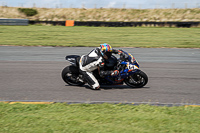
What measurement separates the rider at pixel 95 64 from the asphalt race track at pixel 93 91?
304 mm

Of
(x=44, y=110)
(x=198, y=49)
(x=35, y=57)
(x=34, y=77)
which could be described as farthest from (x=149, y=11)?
(x=44, y=110)

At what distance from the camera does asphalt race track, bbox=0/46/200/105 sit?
7.39 meters

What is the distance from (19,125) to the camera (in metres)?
5.01

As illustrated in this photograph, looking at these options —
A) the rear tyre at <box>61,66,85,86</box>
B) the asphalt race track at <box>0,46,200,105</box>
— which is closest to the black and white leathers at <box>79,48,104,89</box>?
the asphalt race track at <box>0,46,200,105</box>

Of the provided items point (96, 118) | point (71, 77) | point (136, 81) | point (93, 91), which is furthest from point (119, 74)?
point (96, 118)

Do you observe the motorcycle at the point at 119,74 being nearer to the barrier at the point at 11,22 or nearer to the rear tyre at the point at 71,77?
the rear tyre at the point at 71,77

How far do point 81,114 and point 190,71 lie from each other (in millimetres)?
6826

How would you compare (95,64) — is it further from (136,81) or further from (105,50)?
(136,81)

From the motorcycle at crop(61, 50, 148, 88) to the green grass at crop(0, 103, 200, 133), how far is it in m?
1.98

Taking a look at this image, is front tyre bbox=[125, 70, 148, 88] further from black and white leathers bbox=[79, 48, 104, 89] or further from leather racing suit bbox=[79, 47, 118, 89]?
black and white leathers bbox=[79, 48, 104, 89]

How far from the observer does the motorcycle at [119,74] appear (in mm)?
8094

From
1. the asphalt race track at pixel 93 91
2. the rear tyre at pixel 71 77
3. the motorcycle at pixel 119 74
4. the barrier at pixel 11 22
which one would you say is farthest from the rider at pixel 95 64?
the barrier at pixel 11 22

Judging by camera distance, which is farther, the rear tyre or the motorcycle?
the rear tyre

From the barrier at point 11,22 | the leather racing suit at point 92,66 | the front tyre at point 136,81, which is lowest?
the front tyre at point 136,81
